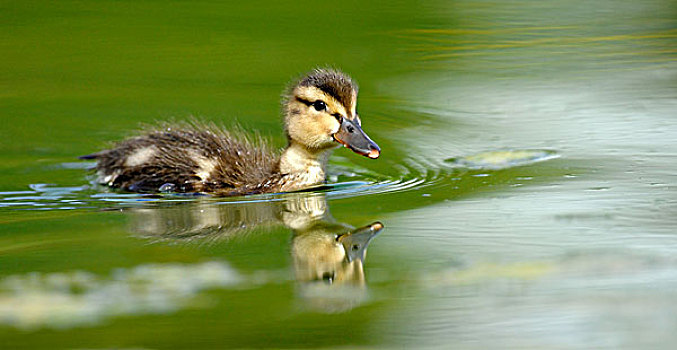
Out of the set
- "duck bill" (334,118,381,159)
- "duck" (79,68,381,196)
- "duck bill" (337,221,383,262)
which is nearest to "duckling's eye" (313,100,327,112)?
"duck" (79,68,381,196)

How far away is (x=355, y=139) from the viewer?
5.04 m

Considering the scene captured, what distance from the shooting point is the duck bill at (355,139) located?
4.97m

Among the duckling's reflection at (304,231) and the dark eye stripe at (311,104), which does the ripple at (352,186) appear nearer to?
the duckling's reflection at (304,231)

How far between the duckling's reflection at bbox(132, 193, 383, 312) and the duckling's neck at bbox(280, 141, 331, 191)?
334 millimetres

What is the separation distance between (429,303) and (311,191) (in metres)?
2.10

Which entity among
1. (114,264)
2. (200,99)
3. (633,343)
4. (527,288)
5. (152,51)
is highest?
(152,51)

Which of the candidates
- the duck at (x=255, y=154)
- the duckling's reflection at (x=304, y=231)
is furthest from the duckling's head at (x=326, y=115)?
the duckling's reflection at (x=304, y=231)

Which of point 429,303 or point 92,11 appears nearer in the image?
point 429,303

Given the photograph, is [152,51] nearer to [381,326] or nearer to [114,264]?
[114,264]

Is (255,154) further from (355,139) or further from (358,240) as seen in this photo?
(358,240)

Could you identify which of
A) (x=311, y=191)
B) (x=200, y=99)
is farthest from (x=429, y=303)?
(x=200, y=99)

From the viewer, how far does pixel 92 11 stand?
868 cm

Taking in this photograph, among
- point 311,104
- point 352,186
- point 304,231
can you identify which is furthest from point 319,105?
point 304,231

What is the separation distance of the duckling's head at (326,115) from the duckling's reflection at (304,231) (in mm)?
367
